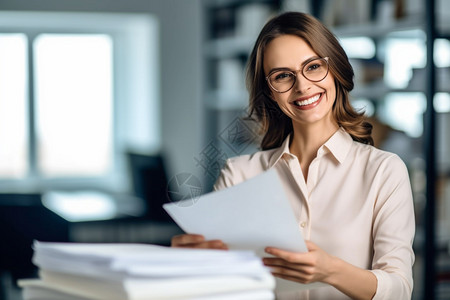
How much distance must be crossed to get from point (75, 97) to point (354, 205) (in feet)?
17.7

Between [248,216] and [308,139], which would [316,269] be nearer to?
[248,216]

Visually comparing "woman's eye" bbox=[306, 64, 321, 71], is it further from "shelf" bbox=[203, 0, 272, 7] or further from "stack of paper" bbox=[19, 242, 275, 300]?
"shelf" bbox=[203, 0, 272, 7]

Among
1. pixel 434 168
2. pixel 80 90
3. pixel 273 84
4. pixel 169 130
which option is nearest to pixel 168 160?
pixel 169 130

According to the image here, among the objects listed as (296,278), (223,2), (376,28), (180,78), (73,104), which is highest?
(223,2)

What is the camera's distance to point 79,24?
19.9 feet

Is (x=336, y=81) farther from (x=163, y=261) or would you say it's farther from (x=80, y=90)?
(x=80, y=90)

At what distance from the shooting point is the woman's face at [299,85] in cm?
102

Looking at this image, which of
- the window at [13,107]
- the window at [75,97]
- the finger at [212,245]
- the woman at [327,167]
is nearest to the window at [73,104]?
the window at [75,97]

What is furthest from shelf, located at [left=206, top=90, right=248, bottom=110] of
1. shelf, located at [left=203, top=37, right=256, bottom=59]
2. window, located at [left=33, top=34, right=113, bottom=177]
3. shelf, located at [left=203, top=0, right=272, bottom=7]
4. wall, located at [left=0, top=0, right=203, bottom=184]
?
window, located at [left=33, top=34, right=113, bottom=177]

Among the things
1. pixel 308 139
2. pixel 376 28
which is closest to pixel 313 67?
pixel 308 139

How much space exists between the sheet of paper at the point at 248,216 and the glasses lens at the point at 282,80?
26 centimetres

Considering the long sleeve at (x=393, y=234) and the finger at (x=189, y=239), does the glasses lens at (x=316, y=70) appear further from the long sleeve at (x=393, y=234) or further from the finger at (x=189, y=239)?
the finger at (x=189, y=239)

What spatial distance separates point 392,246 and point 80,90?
5498mm

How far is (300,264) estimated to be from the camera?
2.85 ft
